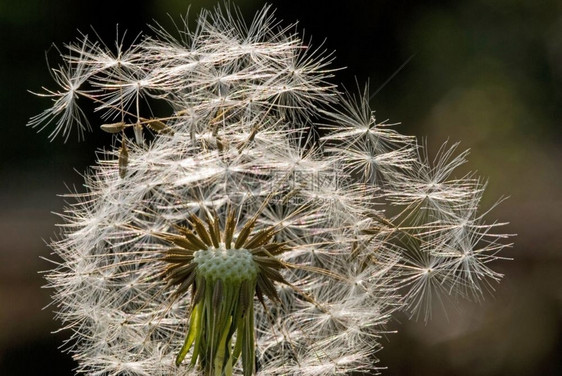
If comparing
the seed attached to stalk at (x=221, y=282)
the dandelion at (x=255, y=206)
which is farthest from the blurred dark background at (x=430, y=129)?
the seed attached to stalk at (x=221, y=282)

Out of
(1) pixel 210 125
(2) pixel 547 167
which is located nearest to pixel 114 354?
(1) pixel 210 125

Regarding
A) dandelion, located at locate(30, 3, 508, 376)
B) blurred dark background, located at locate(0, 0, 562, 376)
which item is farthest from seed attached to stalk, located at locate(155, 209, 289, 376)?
blurred dark background, located at locate(0, 0, 562, 376)

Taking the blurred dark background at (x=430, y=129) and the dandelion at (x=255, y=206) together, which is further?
the blurred dark background at (x=430, y=129)

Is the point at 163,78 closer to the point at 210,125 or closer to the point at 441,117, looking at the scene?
the point at 210,125

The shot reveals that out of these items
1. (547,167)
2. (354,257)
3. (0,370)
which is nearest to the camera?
(354,257)

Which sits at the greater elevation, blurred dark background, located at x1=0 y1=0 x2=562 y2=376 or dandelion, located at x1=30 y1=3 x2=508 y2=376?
blurred dark background, located at x1=0 y1=0 x2=562 y2=376

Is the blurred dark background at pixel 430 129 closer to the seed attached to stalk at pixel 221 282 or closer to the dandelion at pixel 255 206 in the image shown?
the dandelion at pixel 255 206

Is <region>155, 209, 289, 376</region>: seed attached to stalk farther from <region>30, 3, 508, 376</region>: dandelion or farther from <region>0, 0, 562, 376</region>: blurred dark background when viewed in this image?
<region>0, 0, 562, 376</region>: blurred dark background
